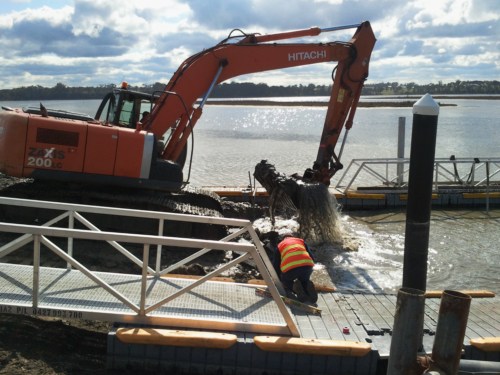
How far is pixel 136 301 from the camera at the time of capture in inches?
234

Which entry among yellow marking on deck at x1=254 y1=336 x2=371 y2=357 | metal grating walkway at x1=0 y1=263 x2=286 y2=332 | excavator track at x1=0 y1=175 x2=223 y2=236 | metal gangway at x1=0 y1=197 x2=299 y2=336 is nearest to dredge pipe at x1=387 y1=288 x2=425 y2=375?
yellow marking on deck at x1=254 y1=336 x2=371 y2=357

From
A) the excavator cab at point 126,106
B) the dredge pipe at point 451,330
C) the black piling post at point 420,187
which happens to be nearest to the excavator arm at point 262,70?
the excavator cab at point 126,106

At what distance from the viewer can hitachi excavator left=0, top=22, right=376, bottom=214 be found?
32.1 feet

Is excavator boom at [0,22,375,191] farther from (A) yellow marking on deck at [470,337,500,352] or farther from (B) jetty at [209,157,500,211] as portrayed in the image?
(A) yellow marking on deck at [470,337,500,352]

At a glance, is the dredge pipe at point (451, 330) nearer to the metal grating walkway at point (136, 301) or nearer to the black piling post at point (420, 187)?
the black piling post at point (420, 187)

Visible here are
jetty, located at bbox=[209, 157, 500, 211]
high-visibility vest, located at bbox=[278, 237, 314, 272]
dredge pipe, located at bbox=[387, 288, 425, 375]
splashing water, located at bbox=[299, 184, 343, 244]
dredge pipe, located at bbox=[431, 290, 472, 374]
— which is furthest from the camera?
jetty, located at bbox=[209, 157, 500, 211]

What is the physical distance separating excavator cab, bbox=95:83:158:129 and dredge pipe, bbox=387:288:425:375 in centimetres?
904

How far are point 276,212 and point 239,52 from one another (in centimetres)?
366

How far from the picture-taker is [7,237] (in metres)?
10.2

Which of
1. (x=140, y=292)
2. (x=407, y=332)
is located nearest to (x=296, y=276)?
(x=140, y=292)

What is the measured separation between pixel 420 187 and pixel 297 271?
240 centimetres

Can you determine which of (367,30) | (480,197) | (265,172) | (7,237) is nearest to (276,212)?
(265,172)

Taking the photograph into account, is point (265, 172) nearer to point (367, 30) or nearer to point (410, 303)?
point (367, 30)

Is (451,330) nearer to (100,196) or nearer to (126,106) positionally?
(100,196)
